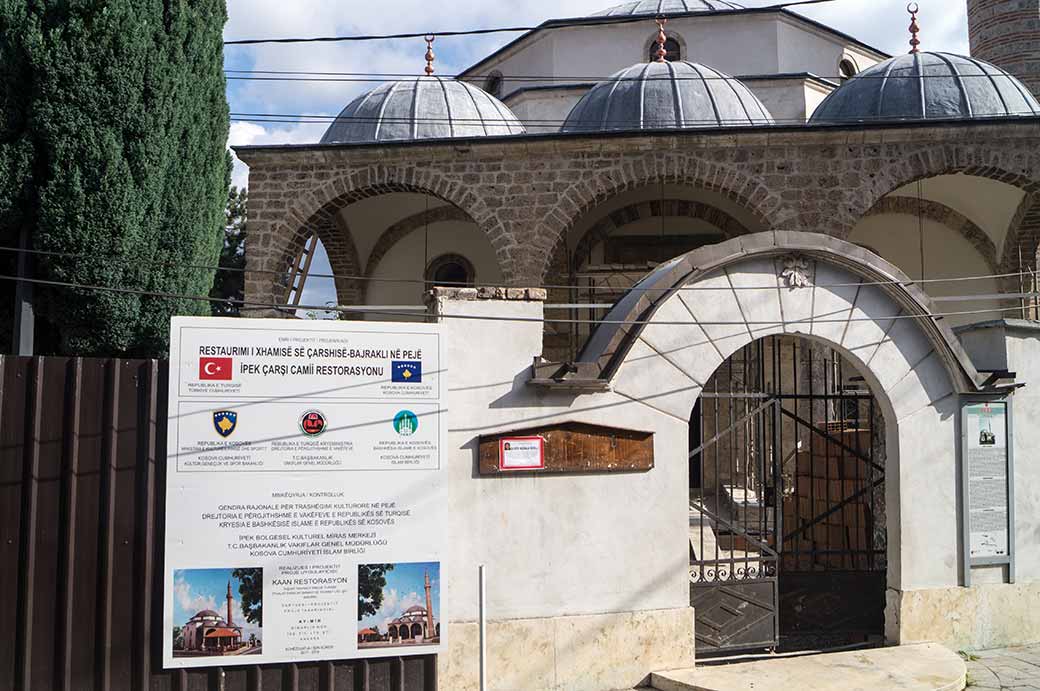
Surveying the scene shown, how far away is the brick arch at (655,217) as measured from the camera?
14.2 m

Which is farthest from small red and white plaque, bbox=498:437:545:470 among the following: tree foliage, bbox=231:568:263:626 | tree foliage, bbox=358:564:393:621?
tree foliage, bbox=231:568:263:626

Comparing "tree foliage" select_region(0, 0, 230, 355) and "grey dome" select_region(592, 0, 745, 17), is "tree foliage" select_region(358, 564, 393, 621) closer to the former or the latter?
"tree foliage" select_region(0, 0, 230, 355)

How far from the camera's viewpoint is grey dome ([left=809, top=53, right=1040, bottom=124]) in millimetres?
13242

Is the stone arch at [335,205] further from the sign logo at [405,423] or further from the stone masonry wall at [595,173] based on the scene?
the sign logo at [405,423]

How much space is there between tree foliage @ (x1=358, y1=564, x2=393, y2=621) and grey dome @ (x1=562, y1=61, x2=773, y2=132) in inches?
370

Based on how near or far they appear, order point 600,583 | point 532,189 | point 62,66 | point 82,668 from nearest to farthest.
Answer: point 82,668, point 600,583, point 62,66, point 532,189

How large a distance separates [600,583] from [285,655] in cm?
198

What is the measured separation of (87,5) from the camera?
7.64m

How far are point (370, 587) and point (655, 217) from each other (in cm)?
1028

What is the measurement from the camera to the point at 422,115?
1507 centimetres

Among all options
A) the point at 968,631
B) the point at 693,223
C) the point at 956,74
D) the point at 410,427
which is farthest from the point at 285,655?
the point at 956,74

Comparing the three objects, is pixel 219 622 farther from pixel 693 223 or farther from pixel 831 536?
pixel 693 223

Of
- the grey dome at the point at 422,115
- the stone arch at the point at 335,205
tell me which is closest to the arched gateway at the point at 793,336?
the stone arch at the point at 335,205

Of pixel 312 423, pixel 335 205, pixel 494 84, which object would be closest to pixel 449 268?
pixel 335 205
